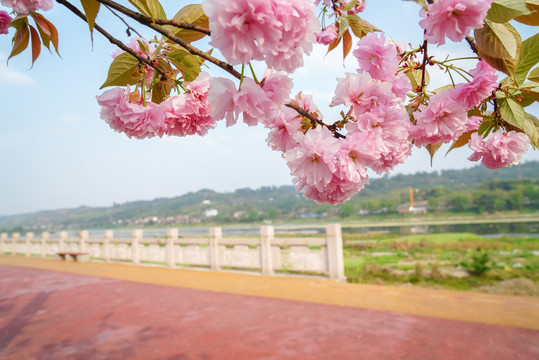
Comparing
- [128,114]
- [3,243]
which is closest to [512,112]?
[128,114]

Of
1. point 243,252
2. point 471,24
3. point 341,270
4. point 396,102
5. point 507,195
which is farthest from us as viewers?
point 507,195

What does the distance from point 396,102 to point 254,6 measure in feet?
1.35

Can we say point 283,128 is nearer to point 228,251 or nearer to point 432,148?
point 432,148

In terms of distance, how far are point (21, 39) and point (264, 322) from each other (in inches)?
198

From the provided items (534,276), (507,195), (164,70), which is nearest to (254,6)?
(164,70)

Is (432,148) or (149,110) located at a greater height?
(149,110)

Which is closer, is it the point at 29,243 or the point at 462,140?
the point at 462,140

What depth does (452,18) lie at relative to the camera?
59 centimetres

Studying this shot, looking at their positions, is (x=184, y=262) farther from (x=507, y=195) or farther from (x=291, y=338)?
(x=507, y=195)

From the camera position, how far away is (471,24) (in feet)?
1.89

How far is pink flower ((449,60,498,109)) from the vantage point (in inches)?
29.9

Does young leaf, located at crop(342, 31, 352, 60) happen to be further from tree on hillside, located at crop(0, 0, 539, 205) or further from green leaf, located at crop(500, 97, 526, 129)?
green leaf, located at crop(500, 97, 526, 129)

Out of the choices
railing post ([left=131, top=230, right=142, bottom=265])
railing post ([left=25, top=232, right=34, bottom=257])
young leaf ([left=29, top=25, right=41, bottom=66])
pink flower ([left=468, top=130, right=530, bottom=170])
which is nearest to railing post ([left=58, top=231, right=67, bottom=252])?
railing post ([left=25, top=232, right=34, bottom=257])

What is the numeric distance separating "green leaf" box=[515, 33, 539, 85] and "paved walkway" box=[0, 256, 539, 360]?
385cm
